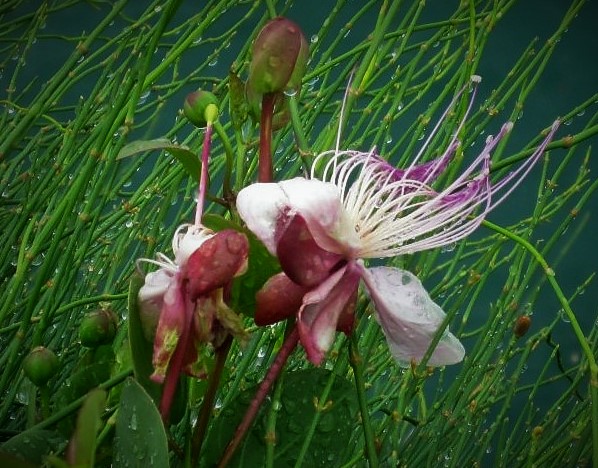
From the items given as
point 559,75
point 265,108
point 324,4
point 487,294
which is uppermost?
point 265,108

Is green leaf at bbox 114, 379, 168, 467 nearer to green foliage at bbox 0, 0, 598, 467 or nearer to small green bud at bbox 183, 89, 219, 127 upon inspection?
green foliage at bbox 0, 0, 598, 467

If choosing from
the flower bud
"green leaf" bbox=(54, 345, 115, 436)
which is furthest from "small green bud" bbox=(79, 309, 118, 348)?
the flower bud

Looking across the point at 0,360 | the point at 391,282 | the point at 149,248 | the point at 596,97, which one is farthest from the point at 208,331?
the point at 596,97

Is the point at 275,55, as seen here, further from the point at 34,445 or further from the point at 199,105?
the point at 34,445

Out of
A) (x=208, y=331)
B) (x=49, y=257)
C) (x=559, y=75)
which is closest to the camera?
(x=208, y=331)

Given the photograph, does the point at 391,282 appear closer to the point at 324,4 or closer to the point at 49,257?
the point at 49,257

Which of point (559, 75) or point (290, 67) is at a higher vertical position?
point (290, 67)
